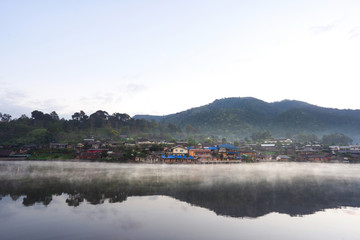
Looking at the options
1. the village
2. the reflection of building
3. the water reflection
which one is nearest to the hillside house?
the village

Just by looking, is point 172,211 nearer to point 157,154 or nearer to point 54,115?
point 157,154

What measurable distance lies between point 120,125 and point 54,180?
3744 inches

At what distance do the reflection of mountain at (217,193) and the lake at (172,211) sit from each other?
74 millimetres

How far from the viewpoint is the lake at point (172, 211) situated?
42.1 ft

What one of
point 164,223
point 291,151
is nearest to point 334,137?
point 291,151

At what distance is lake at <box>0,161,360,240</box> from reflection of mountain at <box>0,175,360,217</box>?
2.9 inches

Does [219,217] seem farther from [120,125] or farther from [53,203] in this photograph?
[120,125]

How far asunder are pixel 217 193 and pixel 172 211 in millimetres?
6804

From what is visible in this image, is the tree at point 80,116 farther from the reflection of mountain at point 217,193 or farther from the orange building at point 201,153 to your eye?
the reflection of mountain at point 217,193

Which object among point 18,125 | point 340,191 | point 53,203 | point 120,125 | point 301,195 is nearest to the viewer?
point 53,203

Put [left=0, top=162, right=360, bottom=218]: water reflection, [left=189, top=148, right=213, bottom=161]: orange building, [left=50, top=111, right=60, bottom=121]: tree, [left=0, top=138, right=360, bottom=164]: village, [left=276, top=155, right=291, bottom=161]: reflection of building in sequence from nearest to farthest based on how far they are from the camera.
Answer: [left=0, top=162, right=360, bottom=218]: water reflection, [left=0, top=138, right=360, bottom=164]: village, [left=189, top=148, right=213, bottom=161]: orange building, [left=276, top=155, right=291, bottom=161]: reflection of building, [left=50, top=111, right=60, bottom=121]: tree

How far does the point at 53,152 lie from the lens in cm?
6197

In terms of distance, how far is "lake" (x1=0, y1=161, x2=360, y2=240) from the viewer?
12.8 meters

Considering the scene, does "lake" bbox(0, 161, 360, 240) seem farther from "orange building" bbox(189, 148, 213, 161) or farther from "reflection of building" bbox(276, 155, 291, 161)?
"reflection of building" bbox(276, 155, 291, 161)
